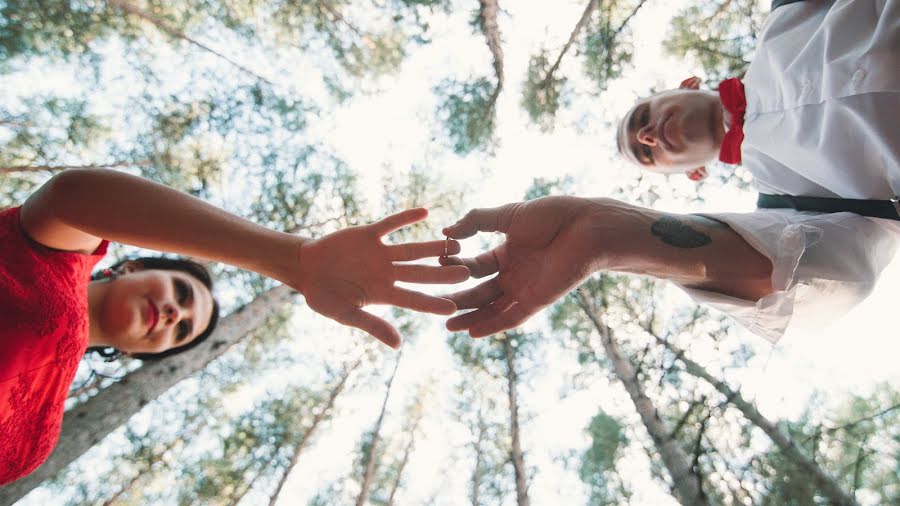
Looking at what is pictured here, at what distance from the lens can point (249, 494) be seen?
39.4ft

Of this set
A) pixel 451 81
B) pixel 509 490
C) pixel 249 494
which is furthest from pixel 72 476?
pixel 451 81

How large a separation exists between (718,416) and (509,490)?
7660mm

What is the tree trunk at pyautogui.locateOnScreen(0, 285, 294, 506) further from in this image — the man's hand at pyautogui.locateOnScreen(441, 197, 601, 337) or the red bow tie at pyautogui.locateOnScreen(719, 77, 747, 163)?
the red bow tie at pyautogui.locateOnScreen(719, 77, 747, 163)

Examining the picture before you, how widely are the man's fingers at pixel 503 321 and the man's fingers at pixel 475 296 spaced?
14cm

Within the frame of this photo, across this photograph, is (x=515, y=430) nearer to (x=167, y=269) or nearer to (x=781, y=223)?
(x=167, y=269)

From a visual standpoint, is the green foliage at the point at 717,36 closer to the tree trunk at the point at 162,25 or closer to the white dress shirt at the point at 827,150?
the white dress shirt at the point at 827,150

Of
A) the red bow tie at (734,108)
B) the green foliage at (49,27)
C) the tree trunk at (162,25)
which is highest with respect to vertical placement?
the tree trunk at (162,25)

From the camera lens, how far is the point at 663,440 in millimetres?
4414

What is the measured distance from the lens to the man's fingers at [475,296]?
203 cm

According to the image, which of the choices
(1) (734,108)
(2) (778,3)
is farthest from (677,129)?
(2) (778,3)

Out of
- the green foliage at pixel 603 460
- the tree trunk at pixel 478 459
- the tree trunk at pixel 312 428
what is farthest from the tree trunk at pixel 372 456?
the green foliage at pixel 603 460

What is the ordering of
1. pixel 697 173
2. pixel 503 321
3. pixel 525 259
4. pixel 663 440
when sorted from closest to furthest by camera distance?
pixel 503 321 < pixel 525 259 < pixel 697 173 < pixel 663 440

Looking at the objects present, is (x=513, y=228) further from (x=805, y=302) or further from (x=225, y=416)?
(x=225, y=416)

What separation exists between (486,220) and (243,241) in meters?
1.12
